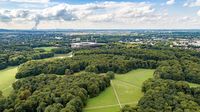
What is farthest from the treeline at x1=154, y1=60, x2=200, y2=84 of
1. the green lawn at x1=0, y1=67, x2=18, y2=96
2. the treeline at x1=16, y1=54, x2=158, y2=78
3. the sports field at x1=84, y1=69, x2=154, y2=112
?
the green lawn at x1=0, y1=67, x2=18, y2=96

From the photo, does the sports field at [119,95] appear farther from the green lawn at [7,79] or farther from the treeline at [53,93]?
the green lawn at [7,79]

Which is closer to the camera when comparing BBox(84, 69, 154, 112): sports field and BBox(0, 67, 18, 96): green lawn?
BBox(84, 69, 154, 112): sports field

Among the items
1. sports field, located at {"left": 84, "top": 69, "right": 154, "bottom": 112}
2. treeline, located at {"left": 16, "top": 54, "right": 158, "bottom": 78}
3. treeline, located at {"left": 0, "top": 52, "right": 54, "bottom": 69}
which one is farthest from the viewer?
treeline, located at {"left": 0, "top": 52, "right": 54, "bottom": 69}

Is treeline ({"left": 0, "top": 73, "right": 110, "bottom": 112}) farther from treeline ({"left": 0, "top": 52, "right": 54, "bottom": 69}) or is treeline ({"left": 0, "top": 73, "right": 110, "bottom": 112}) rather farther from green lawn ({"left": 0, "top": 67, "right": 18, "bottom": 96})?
treeline ({"left": 0, "top": 52, "right": 54, "bottom": 69})

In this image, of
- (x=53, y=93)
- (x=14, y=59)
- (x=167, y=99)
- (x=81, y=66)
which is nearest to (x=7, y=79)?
(x=81, y=66)

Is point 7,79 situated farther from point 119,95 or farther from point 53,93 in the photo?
point 119,95

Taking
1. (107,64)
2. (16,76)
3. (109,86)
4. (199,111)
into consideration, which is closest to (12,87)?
(16,76)
